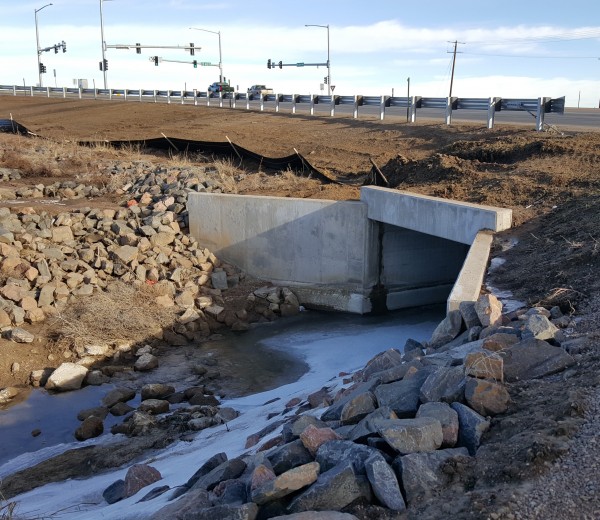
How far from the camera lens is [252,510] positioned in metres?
4.22

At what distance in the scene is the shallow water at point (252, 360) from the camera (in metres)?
10.4

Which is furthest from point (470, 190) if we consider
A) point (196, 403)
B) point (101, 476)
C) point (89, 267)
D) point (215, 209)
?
point (101, 476)

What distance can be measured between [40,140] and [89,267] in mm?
15652

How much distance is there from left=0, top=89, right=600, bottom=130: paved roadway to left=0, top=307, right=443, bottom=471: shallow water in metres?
10.9

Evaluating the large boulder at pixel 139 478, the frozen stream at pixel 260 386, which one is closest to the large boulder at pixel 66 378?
the frozen stream at pixel 260 386

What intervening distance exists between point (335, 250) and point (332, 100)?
51.3ft

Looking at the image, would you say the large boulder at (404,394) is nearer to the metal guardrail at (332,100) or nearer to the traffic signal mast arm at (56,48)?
the metal guardrail at (332,100)

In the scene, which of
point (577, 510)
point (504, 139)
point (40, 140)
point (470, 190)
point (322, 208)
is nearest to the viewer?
point (577, 510)

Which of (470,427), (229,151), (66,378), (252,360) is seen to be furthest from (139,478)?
(229,151)

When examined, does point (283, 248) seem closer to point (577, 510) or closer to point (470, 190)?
point (470, 190)

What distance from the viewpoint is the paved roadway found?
25398mm

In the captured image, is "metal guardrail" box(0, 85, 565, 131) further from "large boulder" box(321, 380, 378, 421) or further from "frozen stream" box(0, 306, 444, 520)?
"large boulder" box(321, 380, 378, 421)

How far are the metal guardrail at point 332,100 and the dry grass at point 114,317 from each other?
1240cm

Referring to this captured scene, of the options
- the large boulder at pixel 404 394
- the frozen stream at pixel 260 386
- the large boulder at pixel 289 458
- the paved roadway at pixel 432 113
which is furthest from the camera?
the paved roadway at pixel 432 113
